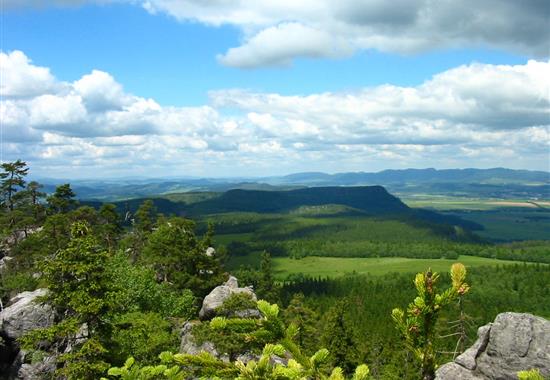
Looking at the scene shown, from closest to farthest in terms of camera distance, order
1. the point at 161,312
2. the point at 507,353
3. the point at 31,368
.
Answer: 1. the point at 507,353
2. the point at 31,368
3. the point at 161,312

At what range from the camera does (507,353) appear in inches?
783

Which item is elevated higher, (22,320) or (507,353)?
(507,353)

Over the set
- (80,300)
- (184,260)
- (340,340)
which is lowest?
(340,340)

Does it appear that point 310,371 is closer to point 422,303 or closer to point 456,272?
point 422,303

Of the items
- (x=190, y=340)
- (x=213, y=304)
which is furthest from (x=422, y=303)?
(x=213, y=304)

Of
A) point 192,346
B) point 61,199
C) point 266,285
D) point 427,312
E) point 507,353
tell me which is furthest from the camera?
point 266,285

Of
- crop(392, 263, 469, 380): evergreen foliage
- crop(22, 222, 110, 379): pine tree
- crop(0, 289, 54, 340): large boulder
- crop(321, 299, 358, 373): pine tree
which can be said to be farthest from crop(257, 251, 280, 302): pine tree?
crop(392, 263, 469, 380): evergreen foliage

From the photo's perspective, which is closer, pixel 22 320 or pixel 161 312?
pixel 22 320

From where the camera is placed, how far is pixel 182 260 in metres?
67.5

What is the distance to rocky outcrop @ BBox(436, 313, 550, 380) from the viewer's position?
1931 centimetres

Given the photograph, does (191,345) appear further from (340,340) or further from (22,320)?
(340,340)

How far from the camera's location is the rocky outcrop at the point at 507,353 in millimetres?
19312

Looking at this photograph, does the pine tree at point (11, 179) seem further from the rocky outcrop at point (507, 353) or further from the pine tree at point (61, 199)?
the rocky outcrop at point (507, 353)

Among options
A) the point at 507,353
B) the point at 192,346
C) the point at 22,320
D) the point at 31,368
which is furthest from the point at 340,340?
the point at 507,353
